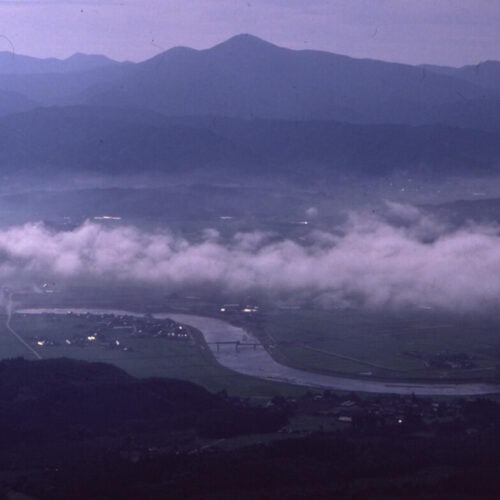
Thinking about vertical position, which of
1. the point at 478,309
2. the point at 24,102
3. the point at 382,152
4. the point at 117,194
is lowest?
the point at 478,309

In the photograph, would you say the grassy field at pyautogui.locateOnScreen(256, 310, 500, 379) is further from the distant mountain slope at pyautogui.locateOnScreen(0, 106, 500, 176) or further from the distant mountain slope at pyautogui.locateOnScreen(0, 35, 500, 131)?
the distant mountain slope at pyautogui.locateOnScreen(0, 35, 500, 131)

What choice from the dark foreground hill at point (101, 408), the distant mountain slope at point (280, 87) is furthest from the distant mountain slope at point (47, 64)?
the dark foreground hill at point (101, 408)

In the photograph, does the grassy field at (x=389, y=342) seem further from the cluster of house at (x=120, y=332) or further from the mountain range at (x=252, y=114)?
the mountain range at (x=252, y=114)

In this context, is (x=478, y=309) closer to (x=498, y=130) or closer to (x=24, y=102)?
(x=498, y=130)

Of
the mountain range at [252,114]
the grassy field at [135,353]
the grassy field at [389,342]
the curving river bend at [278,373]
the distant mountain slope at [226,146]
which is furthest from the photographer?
the mountain range at [252,114]

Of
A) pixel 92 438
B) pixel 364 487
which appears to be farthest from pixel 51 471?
pixel 364 487

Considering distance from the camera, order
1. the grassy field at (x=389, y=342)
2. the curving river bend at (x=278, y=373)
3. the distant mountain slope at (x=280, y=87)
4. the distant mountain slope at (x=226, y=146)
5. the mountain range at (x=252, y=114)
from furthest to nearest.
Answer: the distant mountain slope at (x=280, y=87)
the mountain range at (x=252, y=114)
the distant mountain slope at (x=226, y=146)
the grassy field at (x=389, y=342)
the curving river bend at (x=278, y=373)
